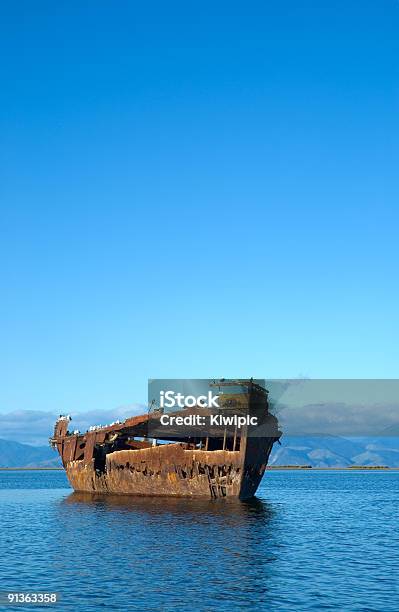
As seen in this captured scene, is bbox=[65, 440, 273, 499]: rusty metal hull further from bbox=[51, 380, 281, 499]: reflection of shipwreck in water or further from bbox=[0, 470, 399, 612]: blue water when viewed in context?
bbox=[0, 470, 399, 612]: blue water

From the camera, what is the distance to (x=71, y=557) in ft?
110

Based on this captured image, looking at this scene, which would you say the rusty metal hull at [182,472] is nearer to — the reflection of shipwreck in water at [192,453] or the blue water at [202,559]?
the reflection of shipwreck in water at [192,453]

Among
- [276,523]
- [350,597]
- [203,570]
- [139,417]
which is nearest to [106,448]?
[139,417]

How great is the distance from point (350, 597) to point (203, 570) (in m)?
7.43

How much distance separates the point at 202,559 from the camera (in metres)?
31.9

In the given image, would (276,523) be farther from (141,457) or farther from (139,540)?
(141,457)

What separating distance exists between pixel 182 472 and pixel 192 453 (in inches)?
105

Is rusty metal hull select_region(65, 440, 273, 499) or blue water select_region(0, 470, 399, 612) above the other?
rusty metal hull select_region(65, 440, 273, 499)

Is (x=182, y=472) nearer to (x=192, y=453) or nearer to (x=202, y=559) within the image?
(x=192, y=453)

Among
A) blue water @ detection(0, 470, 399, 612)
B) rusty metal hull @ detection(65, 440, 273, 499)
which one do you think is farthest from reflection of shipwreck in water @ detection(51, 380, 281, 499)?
blue water @ detection(0, 470, 399, 612)

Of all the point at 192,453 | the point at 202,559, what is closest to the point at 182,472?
the point at 192,453

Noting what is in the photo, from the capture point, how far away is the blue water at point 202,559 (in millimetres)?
24531

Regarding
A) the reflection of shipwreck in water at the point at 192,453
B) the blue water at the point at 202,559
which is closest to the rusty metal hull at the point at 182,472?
the reflection of shipwreck in water at the point at 192,453

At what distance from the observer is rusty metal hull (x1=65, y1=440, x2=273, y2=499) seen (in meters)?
57.7
